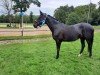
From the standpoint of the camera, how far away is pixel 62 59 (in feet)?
38.4

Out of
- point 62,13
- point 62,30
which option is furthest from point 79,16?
point 62,30

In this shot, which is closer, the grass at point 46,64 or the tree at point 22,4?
the grass at point 46,64

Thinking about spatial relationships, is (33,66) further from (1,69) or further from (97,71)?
(97,71)

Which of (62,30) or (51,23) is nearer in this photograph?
(62,30)

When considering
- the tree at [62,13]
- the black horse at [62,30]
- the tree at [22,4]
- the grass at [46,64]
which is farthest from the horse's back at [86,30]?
the tree at [62,13]

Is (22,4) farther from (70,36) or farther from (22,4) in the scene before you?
(70,36)

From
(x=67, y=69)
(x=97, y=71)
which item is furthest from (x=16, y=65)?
(x=97, y=71)

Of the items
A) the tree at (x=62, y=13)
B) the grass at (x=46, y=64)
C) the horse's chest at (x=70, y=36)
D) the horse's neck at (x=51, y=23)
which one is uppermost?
the horse's neck at (x=51, y=23)

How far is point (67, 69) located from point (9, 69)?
7.69ft

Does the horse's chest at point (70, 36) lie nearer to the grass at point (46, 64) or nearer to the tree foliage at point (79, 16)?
the grass at point (46, 64)

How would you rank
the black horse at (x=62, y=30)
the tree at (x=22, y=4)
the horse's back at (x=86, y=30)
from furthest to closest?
the tree at (x=22, y=4)
the horse's back at (x=86, y=30)
the black horse at (x=62, y=30)

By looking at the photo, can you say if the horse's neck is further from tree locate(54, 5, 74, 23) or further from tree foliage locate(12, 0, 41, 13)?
tree locate(54, 5, 74, 23)

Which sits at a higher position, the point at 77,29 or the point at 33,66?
the point at 77,29

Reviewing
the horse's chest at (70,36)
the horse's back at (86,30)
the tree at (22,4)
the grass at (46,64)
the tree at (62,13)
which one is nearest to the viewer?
the grass at (46,64)
